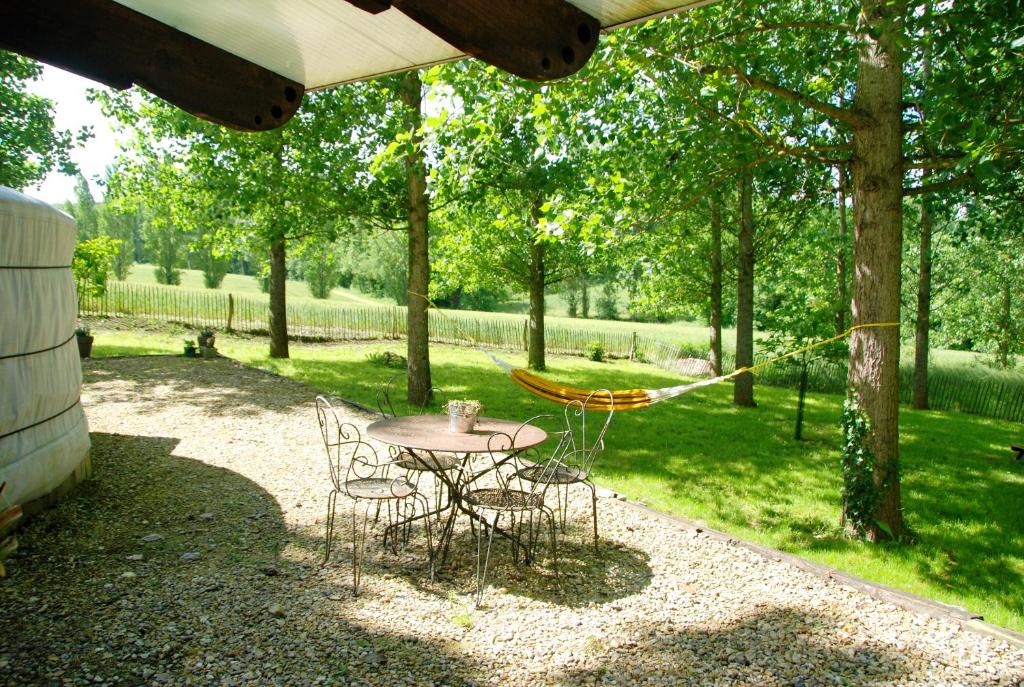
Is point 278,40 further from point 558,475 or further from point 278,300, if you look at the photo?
point 278,300

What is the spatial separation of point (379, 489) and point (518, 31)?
9.23ft

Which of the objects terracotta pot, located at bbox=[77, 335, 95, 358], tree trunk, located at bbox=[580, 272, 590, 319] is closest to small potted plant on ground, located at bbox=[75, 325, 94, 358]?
terracotta pot, located at bbox=[77, 335, 95, 358]

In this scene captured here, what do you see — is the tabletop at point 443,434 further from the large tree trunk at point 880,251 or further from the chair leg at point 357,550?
the large tree trunk at point 880,251

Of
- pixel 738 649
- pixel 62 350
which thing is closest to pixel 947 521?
pixel 738 649

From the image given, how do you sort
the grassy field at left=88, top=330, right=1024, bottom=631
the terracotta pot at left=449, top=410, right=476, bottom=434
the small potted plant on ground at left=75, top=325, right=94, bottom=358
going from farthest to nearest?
1. the small potted plant on ground at left=75, top=325, right=94, bottom=358
2. the grassy field at left=88, top=330, right=1024, bottom=631
3. the terracotta pot at left=449, top=410, right=476, bottom=434

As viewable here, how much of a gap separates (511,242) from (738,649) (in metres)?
11.4

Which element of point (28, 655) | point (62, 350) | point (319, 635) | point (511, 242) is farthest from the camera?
point (511, 242)

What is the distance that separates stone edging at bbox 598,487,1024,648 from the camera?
10.5 ft

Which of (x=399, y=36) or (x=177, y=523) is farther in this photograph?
(x=177, y=523)

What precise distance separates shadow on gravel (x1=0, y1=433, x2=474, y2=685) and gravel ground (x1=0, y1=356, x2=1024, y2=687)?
0.01m

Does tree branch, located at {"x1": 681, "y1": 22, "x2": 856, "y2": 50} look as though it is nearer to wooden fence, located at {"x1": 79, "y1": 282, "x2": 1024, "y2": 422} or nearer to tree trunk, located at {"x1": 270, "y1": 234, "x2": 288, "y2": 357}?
tree trunk, located at {"x1": 270, "y1": 234, "x2": 288, "y2": 357}

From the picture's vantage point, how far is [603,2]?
160cm

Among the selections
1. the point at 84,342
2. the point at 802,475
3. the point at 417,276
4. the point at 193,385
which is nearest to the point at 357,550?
the point at 802,475

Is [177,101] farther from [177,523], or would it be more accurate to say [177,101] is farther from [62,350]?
[62,350]
